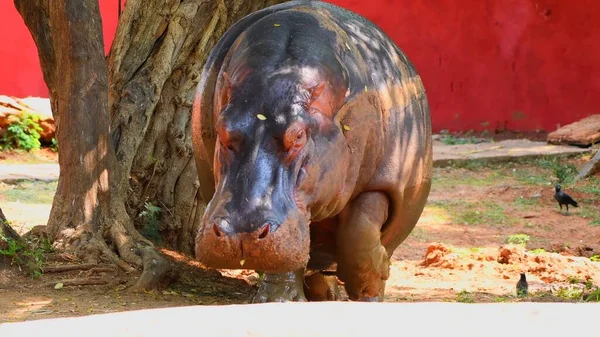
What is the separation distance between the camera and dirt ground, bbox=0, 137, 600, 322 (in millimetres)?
6098

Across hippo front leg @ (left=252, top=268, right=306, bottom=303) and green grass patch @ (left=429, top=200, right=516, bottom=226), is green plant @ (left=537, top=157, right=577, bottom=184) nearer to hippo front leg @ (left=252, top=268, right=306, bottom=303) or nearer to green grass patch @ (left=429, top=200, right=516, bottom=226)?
green grass patch @ (left=429, top=200, right=516, bottom=226)

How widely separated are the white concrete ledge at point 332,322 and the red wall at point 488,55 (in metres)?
13.3

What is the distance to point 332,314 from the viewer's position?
214 cm

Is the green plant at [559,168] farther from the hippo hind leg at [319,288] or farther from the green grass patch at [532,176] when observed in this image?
the hippo hind leg at [319,288]

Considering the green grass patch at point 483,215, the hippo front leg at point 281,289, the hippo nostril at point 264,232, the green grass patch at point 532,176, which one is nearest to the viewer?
the hippo nostril at point 264,232

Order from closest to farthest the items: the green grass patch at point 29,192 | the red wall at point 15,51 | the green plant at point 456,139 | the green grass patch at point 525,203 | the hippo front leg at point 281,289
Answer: the hippo front leg at point 281,289 → the green grass patch at point 29,192 → the green grass patch at point 525,203 → the green plant at point 456,139 → the red wall at point 15,51

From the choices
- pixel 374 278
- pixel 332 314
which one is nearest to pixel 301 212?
pixel 374 278

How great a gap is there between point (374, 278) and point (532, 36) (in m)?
10.5

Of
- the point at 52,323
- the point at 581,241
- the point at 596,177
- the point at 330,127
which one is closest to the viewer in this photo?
the point at 52,323

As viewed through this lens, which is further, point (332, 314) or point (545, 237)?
point (545, 237)

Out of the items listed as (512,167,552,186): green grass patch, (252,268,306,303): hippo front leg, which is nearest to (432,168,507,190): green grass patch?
(512,167,552,186): green grass patch

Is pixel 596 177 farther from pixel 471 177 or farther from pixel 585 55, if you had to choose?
pixel 585 55

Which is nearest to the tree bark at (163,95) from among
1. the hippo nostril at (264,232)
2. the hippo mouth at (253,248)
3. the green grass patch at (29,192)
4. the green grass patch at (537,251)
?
the green grass patch at (537,251)

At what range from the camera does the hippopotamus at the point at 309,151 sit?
447 centimetres
